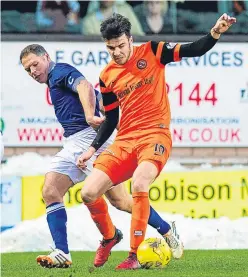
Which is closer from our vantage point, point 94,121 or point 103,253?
point 94,121

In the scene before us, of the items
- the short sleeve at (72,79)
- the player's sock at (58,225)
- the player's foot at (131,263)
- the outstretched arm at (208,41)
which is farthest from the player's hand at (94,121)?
the player's foot at (131,263)

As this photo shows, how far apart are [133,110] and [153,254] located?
1208 mm

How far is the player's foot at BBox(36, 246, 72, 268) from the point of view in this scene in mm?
10469

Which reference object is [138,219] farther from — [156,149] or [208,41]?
[208,41]

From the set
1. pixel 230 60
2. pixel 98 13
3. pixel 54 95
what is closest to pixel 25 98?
pixel 98 13

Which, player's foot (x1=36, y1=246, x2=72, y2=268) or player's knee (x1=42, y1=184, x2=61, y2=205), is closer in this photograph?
player's foot (x1=36, y1=246, x2=72, y2=268)

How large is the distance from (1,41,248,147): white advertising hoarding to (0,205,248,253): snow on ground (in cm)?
205

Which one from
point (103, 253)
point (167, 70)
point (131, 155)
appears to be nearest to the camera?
point (131, 155)

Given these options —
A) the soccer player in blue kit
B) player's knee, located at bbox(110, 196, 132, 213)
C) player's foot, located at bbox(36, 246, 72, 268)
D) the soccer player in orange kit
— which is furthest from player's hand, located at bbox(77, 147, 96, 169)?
player's foot, located at bbox(36, 246, 72, 268)

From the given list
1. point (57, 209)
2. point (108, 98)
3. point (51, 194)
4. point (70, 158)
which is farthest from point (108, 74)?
point (57, 209)

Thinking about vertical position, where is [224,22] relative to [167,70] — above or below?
above

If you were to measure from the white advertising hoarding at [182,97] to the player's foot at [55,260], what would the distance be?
5.69 meters

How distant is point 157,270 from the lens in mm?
9992

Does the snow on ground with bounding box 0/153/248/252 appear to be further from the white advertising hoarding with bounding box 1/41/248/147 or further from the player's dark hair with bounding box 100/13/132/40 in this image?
the player's dark hair with bounding box 100/13/132/40
